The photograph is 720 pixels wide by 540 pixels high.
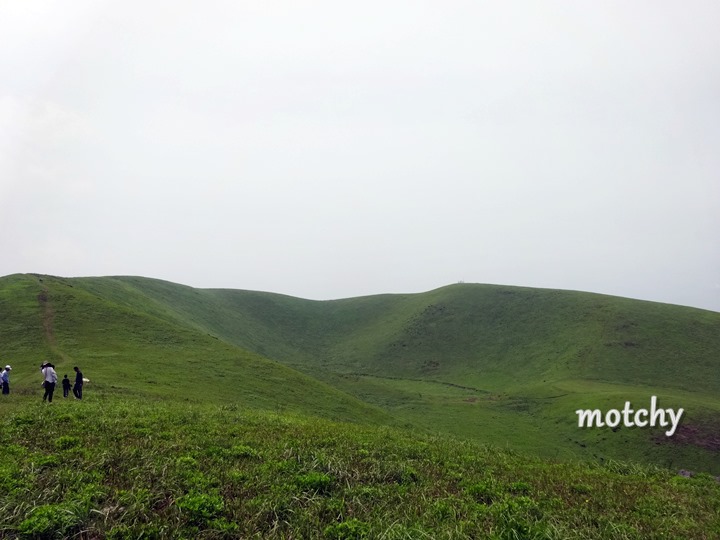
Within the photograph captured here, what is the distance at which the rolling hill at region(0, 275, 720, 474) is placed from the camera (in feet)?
156

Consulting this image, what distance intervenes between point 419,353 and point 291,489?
95264mm

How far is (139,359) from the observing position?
150ft

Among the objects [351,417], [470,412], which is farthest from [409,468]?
[470,412]

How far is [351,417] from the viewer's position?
42.6 m

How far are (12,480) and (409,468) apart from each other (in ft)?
39.0

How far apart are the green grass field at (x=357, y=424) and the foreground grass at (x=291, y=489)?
0.07 m

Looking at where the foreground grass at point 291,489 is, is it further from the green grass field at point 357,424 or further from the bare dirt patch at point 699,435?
the bare dirt patch at point 699,435

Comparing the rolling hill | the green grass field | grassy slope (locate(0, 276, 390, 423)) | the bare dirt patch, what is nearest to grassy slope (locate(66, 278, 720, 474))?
the bare dirt patch

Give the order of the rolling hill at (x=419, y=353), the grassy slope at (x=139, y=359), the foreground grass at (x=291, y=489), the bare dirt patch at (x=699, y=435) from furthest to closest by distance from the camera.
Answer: the bare dirt patch at (x=699, y=435) < the rolling hill at (x=419, y=353) < the grassy slope at (x=139, y=359) < the foreground grass at (x=291, y=489)

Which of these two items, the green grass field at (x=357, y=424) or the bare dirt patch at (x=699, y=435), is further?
the bare dirt patch at (x=699, y=435)

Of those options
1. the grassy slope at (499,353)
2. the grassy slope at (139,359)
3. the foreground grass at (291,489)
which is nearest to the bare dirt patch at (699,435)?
the grassy slope at (499,353)

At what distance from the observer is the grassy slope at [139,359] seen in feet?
127

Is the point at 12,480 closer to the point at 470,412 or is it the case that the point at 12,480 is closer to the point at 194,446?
the point at 194,446

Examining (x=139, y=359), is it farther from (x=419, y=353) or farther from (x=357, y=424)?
(x=419, y=353)
